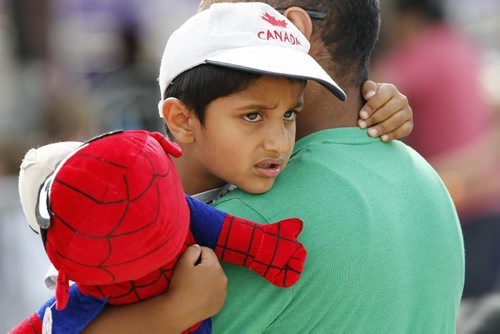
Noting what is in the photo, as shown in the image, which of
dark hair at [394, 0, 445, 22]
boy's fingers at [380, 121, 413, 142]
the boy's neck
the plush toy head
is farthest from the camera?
dark hair at [394, 0, 445, 22]

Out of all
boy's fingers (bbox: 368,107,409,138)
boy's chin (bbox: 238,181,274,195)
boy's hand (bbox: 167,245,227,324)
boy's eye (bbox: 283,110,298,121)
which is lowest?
boy's hand (bbox: 167,245,227,324)

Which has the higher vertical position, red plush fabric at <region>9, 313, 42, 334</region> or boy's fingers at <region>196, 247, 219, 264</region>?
boy's fingers at <region>196, 247, 219, 264</region>

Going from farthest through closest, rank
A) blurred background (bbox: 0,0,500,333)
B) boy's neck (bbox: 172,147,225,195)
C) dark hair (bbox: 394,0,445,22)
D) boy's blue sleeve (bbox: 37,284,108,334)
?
dark hair (bbox: 394,0,445,22) < blurred background (bbox: 0,0,500,333) < boy's neck (bbox: 172,147,225,195) < boy's blue sleeve (bbox: 37,284,108,334)

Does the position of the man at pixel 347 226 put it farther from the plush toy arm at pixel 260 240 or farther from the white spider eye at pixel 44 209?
the white spider eye at pixel 44 209

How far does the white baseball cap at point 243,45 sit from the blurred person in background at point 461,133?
358cm

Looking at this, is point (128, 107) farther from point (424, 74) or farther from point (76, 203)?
point (76, 203)

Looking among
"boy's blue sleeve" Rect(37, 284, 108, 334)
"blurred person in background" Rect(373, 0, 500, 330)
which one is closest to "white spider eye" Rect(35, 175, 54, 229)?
"boy's blue sleeve" Rect(37, 284, 108, 334)

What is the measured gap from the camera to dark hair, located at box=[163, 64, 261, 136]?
7.11ft

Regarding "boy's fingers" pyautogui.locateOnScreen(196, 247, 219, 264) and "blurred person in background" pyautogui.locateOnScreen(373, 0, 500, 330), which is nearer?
"boy's fingers" pyautogui.locateOnScreen(196, 247, 219, 264)

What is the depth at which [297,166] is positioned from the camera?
2281 millimetres

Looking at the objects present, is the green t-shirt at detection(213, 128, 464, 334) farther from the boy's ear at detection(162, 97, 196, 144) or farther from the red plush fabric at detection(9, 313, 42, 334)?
the red plush fabric at detection(9, 313, 42, 334)

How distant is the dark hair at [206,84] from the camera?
2166 millimetres

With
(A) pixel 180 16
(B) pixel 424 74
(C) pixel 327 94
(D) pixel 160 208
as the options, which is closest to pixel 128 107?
(B) pixel 424 74

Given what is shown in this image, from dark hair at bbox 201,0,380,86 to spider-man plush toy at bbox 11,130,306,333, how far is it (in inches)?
27.0
